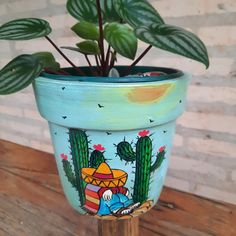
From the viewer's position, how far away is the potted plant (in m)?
0.33

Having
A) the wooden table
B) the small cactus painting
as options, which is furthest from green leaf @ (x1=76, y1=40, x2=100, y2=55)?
the wooden table

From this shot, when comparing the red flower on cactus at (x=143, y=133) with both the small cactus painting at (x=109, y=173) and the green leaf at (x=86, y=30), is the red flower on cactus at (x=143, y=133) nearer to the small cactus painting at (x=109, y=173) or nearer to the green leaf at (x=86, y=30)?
the small cactus painting at (x=109, y=173)

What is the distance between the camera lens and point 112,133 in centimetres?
35

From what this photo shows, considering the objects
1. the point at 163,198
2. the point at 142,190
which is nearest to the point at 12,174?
the point at 163,198

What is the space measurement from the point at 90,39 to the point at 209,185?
633 millimetres

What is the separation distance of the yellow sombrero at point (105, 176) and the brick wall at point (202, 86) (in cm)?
46

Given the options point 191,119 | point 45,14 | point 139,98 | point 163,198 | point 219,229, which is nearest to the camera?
point 139,98

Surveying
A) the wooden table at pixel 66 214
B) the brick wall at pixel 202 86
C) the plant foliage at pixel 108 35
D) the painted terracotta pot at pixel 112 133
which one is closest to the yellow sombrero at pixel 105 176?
the painted terracotta pot at pixel 112 133

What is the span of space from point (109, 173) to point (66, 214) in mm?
331

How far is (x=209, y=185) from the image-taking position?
0.85 metres

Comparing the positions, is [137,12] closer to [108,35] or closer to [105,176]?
[108,35]

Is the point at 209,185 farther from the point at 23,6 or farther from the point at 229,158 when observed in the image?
the point at 23,6

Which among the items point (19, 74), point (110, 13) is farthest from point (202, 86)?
point (19, 74)

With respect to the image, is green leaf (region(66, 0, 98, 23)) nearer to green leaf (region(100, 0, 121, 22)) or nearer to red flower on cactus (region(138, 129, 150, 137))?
green leaf (region(100, 0, 121, 22))
